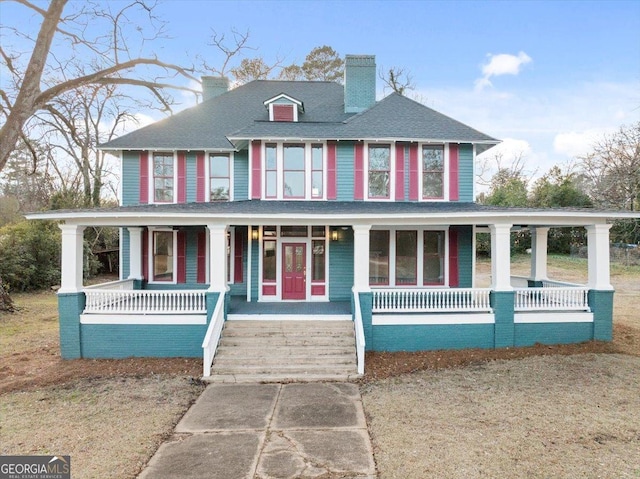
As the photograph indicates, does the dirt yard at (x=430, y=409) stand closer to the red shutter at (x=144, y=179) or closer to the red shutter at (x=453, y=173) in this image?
the red shutter at (x=453, y=173)

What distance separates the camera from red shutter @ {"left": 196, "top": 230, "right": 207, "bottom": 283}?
512 inches

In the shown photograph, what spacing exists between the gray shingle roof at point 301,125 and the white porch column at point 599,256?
426 centimetres

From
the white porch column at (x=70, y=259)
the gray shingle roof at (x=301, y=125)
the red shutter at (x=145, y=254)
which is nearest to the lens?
the white porch column at (x=70, y=259)

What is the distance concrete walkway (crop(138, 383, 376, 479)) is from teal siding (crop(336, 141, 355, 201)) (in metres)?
6.68

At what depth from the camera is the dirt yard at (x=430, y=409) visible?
4.66 meters

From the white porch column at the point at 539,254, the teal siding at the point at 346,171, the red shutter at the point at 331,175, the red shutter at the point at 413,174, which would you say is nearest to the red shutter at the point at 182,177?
the red shutter at the point at 331,175

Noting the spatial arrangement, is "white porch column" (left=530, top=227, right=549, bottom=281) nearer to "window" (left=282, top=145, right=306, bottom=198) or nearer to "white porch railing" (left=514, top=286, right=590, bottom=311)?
"white porch railing" (left=514, top=286, right=590, bottom=311)

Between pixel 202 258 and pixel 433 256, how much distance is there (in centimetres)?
823

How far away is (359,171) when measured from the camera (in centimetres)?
1226

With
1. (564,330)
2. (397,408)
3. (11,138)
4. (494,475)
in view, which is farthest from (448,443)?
(11,138)

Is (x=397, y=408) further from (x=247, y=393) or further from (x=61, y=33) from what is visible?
(x=61, y=33)

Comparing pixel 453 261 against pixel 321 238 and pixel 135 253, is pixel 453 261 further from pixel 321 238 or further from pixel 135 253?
pixel 135 253

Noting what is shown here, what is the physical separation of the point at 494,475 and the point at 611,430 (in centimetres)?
257

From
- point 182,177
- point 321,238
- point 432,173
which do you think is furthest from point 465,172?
point 182,177
